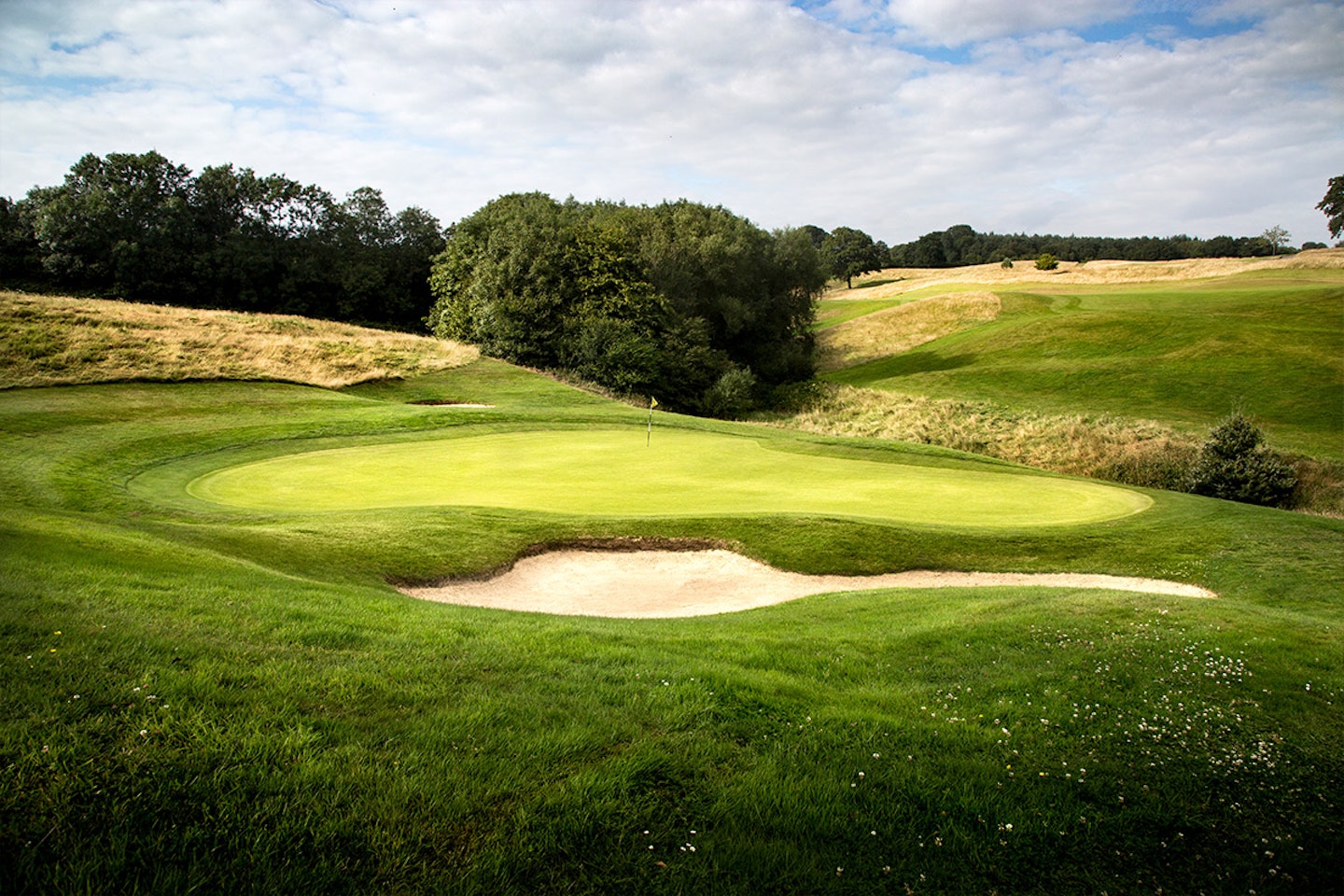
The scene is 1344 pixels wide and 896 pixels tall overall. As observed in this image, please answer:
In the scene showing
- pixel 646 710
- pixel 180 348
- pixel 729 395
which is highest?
pixel 180 348

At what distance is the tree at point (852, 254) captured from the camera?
10856 cm

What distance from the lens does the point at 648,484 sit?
56.3 ft

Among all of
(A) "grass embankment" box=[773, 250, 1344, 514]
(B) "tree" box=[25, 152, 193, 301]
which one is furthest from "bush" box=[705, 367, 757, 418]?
(B) "tree" box=[25, 152, 193, 301]

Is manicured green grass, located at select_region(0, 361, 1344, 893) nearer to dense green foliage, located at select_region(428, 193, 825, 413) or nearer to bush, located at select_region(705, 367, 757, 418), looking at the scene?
dense green foliage, located at select_region(428, 193, 825, 413)

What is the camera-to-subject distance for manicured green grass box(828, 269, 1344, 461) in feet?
117

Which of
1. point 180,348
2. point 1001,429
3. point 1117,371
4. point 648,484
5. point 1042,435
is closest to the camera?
point 648,484

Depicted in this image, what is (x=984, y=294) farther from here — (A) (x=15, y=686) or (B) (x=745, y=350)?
(A) (x=15, y=686)

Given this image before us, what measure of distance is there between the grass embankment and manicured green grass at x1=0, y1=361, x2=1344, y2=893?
24.2m

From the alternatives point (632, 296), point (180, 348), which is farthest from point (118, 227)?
point (632, 296)

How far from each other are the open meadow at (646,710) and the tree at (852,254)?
9890 centimetres

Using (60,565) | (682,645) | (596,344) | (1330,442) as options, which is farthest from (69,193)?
(1330,442)

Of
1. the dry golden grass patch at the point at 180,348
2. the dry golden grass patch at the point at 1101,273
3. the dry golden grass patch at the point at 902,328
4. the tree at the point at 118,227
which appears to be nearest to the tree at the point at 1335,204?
the dry golden grass patch at the point at 1101,273

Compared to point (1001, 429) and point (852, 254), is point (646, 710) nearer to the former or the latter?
point (1001, 429)

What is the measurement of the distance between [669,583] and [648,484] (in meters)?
4.90
